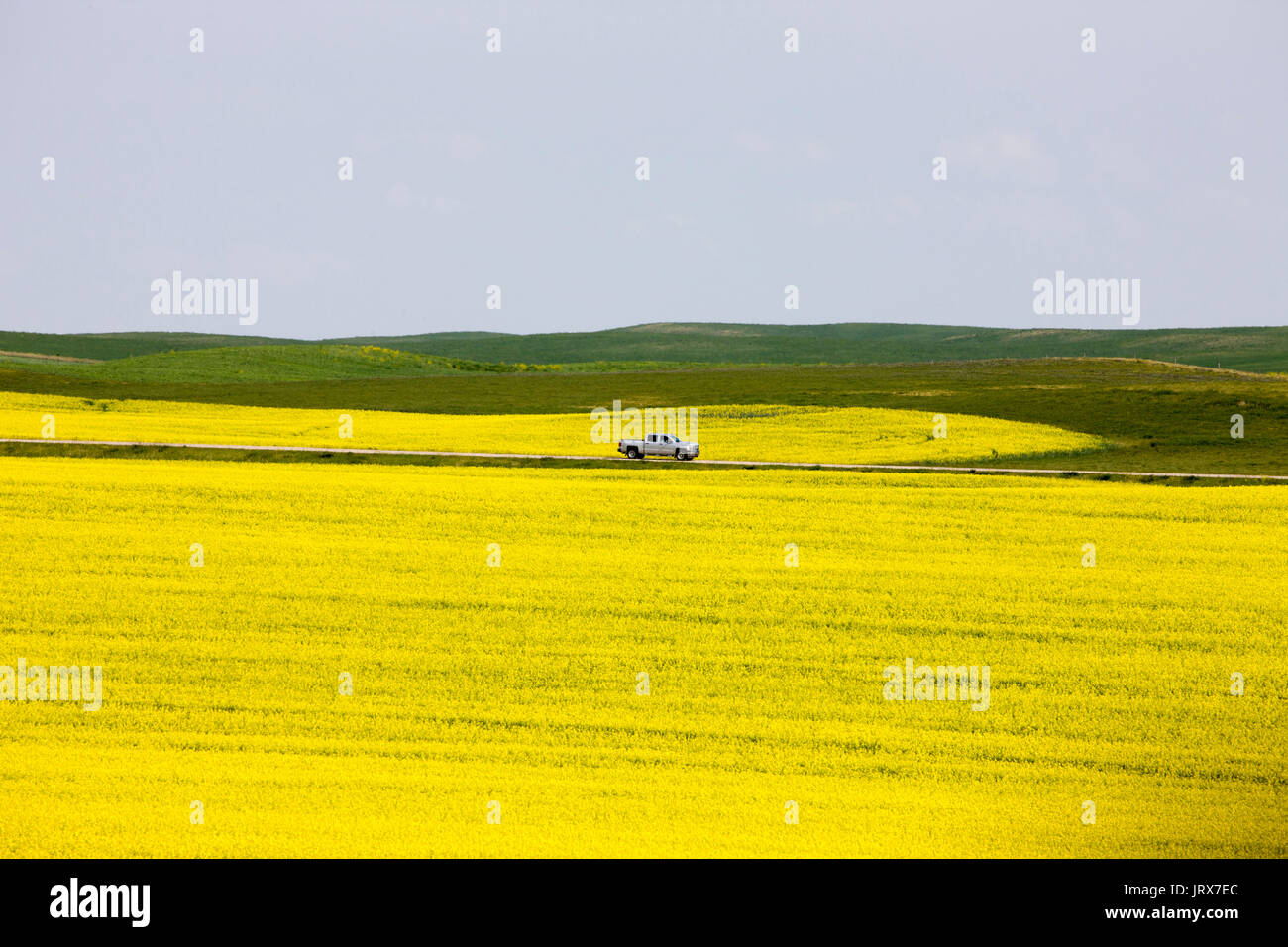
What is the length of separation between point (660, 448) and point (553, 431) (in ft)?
32.6

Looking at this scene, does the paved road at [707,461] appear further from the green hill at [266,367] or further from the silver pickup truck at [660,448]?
the green hill at [266,367]

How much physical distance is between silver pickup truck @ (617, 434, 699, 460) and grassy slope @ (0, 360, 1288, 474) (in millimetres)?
13080

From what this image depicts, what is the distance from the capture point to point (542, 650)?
772 inches

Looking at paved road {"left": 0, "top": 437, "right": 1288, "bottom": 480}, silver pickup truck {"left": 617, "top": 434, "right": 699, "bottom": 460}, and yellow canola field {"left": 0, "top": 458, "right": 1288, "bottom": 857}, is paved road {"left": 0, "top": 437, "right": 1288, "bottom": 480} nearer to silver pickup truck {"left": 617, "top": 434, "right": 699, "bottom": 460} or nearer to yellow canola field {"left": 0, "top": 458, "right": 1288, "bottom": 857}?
silver pickup truck {"left": 617, "top": 434, "right": 699, "bottom": 460}

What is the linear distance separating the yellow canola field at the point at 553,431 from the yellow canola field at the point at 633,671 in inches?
686

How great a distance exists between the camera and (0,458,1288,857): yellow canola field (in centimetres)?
1393

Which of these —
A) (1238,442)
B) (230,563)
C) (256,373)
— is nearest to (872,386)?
(1238,442)

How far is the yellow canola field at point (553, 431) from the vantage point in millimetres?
47781

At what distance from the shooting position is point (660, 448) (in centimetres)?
4734

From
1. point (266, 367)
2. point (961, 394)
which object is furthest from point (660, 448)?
point (266, 367)

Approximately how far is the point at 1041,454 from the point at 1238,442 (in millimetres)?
12780

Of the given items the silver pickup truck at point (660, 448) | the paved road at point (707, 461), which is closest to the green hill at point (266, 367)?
the paved road at point (707, 461)
